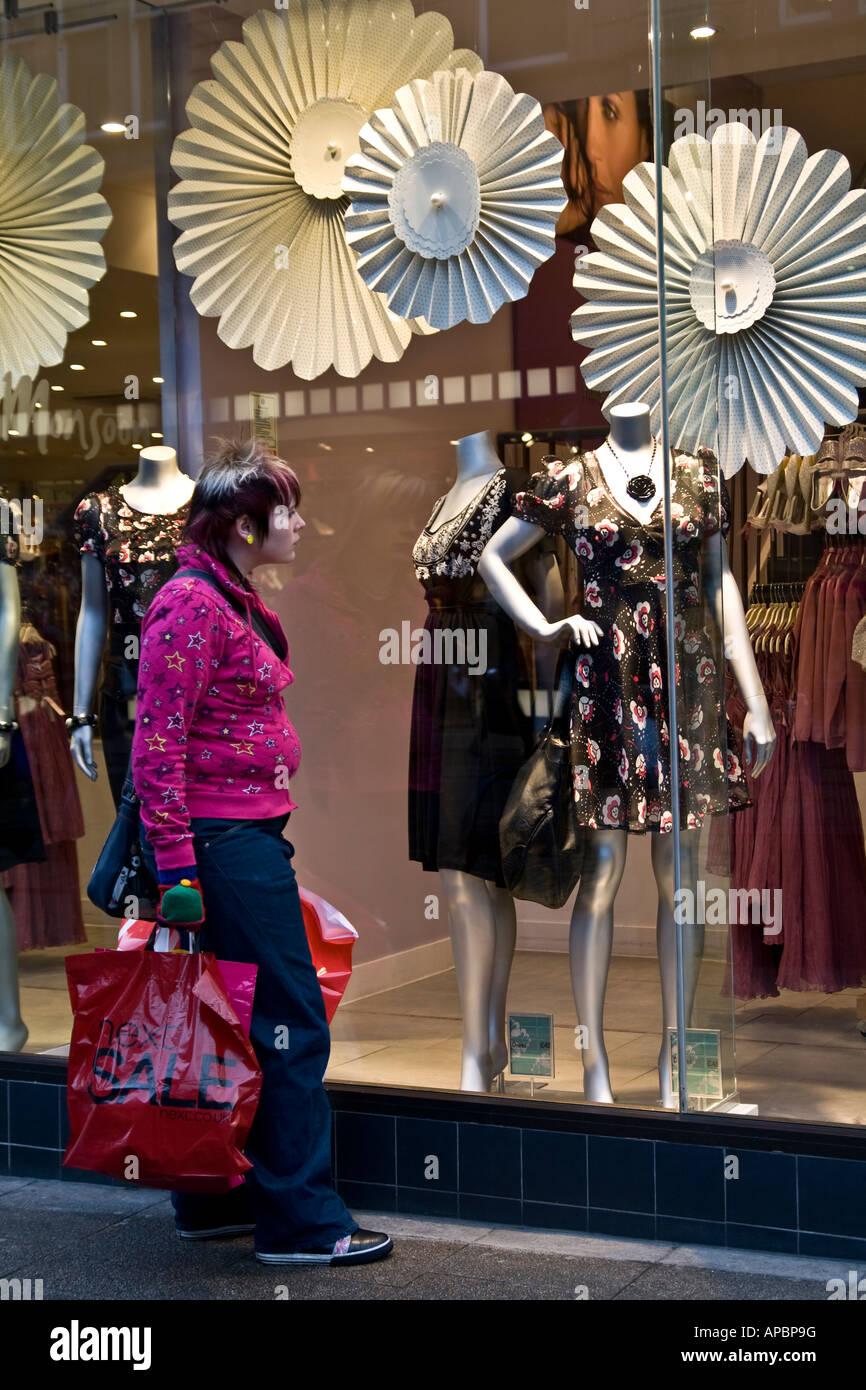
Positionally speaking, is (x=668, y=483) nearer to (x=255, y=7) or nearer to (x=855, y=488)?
(x=855, y=488)

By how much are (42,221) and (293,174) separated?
722 mm

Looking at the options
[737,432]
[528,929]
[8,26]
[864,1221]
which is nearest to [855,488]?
[737,432]

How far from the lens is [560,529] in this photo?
11.2 feet

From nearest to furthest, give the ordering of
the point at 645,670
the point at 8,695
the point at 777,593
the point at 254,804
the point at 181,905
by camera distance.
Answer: the point at 181,905 < the point at 254,804 < the point at 645,670 < the point at 777,593 < the point at 8,695

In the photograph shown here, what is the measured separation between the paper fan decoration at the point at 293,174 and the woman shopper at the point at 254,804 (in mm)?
777

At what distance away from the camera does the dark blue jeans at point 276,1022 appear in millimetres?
3006

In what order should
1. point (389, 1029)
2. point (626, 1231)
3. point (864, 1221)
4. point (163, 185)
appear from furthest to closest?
point (163, 185), point (389, 1029), point (626, 1231), point (864, 1221)

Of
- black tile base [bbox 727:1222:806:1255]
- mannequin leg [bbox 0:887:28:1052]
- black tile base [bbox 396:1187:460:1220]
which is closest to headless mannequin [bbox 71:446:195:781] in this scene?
mannequin leg [bbox 0:887:28:1052]

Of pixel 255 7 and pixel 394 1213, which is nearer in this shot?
pixel 394 1213

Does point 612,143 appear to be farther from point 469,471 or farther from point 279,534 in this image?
point 279,534

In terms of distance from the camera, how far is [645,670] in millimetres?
3324

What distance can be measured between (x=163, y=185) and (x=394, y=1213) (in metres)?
2.39

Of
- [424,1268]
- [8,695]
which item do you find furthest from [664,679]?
[8,695]

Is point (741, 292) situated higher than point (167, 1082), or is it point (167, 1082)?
point (741, 292)
